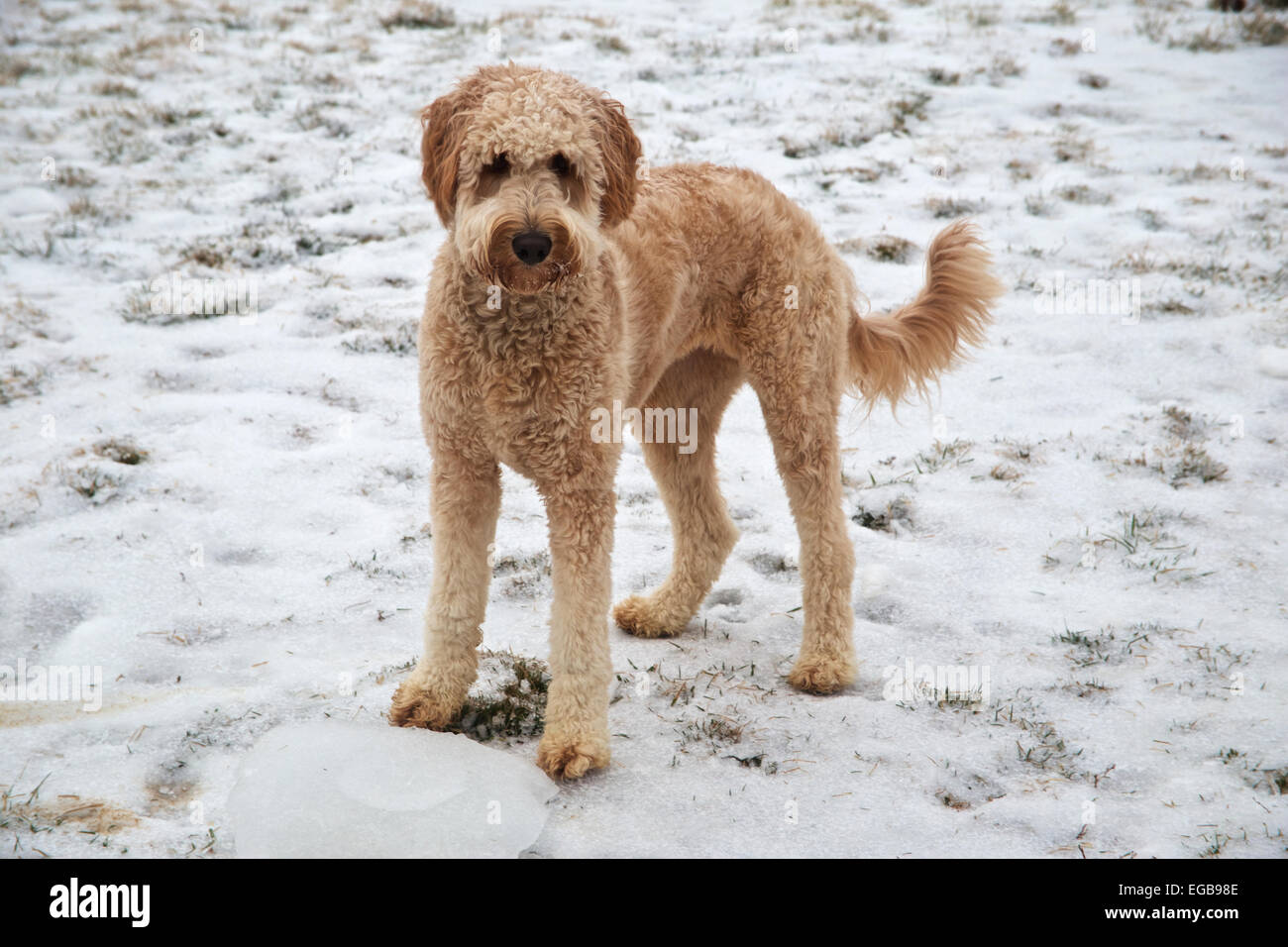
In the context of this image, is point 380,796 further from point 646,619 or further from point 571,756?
point 646,619

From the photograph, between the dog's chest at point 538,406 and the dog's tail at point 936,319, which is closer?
the dog's chest at point 538,406

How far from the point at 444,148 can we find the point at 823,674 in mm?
2473

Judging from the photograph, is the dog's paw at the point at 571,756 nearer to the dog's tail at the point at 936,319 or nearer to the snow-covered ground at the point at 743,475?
the snow-covered ground at the point at 743,475

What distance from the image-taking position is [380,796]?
10.3 ft

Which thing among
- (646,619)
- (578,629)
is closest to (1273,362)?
(646,619)

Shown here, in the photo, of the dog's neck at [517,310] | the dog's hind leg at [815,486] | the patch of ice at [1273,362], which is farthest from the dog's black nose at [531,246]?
the patch of ice at [1273,362]

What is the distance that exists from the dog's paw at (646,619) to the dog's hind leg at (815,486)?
0.61 meters

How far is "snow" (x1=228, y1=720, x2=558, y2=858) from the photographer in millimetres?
3023

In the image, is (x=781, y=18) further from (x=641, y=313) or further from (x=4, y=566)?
(x=4, y=566)

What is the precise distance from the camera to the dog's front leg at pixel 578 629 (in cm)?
346

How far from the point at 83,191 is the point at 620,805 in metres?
7.58

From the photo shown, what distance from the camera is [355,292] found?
7.11m

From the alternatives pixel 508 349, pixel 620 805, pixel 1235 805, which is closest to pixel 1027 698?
pixel 1235 805

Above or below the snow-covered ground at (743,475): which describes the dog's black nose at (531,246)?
above
